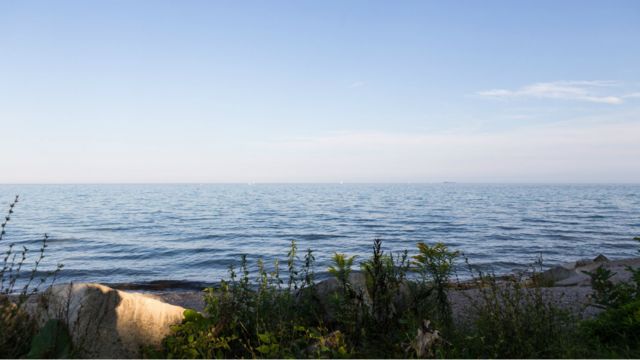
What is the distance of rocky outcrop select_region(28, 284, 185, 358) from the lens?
5.52 metres

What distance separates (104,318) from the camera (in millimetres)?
5676

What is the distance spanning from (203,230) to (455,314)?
26.9m

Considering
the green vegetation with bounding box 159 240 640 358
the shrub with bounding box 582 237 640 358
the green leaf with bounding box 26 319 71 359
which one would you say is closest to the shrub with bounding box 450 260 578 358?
the green vegetation with bounding box 159 240 640 358

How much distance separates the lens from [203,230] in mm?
32688

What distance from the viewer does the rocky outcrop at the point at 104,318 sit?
552 cm

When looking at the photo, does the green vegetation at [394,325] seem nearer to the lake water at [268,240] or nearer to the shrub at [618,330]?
the shrub at [618,330]

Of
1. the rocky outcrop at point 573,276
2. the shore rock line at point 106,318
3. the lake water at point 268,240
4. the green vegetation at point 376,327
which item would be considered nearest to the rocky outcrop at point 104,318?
the shore rock line at point 106,318

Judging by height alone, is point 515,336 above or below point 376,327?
above

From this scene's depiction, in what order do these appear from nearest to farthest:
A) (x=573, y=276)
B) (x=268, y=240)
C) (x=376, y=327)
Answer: (x=376, y=327)
(x=573, y=276)
(x=268, y=240)

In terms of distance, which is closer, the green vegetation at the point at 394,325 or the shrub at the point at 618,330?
the green vegetation at the point at 394,325

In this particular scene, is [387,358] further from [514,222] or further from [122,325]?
[514,222]

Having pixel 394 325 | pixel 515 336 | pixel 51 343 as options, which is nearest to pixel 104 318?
pixel 51 343

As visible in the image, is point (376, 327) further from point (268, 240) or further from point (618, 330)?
point (268, 240)

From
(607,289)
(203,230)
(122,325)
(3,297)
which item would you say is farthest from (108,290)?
(203,230)
